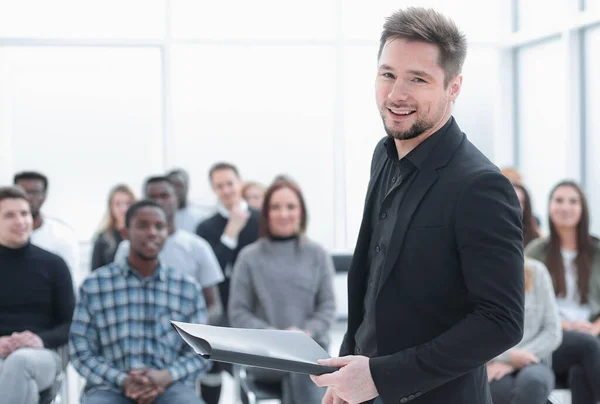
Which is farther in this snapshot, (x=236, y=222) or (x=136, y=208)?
(x=236, y=222)

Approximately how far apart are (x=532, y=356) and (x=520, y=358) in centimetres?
6

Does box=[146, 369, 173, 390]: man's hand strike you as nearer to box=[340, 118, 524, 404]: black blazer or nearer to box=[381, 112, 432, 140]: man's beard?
box=[340, 118, 524, 404]: black blazer

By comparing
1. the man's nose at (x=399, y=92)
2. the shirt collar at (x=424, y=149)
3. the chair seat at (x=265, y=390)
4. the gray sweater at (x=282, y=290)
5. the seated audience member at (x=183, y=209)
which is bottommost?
the chair seat at (x=265, y=390)

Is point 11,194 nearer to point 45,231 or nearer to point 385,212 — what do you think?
point 45,231

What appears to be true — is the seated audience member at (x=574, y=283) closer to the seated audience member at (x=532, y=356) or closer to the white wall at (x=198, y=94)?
the seated audience member at (x=532, y=356)

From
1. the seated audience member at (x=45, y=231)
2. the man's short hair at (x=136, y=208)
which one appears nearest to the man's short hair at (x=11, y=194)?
the seated audience member at (x=45, y=231)

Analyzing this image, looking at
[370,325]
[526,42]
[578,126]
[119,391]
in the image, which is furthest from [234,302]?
[526,42]

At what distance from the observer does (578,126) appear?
654 centimetres

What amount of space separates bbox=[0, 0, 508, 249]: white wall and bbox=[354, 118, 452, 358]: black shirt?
6063mm

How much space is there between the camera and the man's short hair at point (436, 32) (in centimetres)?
146

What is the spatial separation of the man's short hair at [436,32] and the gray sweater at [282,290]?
2704 millimetres

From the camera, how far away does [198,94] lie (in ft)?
25.2

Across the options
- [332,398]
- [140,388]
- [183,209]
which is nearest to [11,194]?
[140,388]

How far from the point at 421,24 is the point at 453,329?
563 mm
